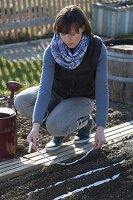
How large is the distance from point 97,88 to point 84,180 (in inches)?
30.1

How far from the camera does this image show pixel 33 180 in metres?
4.05

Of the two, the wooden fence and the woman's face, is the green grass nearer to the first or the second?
the wooden fence

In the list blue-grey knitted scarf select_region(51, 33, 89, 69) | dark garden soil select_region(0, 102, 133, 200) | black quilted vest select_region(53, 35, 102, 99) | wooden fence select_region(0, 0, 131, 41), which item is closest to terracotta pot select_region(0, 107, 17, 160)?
dark garden soil select_region(0, 102, 133, 200)

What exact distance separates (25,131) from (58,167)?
97 cm

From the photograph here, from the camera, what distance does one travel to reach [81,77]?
174 inches

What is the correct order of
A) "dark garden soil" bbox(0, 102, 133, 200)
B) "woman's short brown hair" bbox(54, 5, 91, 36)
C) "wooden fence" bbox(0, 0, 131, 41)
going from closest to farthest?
"dark garden soil" bbox(0, 102, 133, 200), "woman's short brown hair" bbox(54, 5, 91, 36), "wooden fence" bbox(0, 0, 131, 41)

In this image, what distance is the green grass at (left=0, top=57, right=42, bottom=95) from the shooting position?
7.41m

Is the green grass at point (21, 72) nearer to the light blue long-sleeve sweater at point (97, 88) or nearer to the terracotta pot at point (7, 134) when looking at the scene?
the terracotta pot at point (7, 134)

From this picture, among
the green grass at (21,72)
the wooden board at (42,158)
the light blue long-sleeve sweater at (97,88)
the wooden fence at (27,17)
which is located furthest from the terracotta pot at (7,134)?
the wooden fence at (27,17)

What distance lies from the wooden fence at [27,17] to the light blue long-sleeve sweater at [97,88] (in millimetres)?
6169

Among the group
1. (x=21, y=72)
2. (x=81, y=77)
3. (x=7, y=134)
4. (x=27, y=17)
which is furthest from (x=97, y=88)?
(x=27, y=17)

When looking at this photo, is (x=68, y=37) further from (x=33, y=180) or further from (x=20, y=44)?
(x=20, y=44)

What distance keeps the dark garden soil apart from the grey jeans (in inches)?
11.7

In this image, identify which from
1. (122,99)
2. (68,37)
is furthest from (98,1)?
(68,37)
